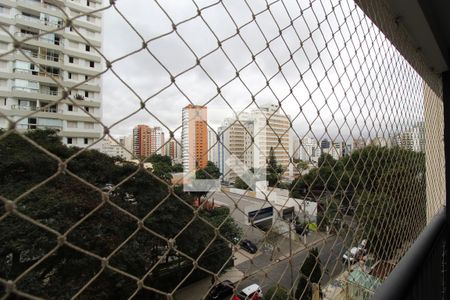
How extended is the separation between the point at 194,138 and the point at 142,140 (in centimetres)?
9

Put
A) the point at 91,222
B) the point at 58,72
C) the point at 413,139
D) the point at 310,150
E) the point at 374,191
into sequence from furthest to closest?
the point at 413,139
the point at 91,222
the point at 374,191
the point at 310,150
the point at 58,72

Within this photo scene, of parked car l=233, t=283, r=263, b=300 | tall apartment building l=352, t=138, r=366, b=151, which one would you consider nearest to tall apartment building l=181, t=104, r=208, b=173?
parked car l=233, t=283, r=263, b=300

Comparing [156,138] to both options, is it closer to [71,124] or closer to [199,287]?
[71,124]

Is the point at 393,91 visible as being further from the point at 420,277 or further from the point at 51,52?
the point at 51,52

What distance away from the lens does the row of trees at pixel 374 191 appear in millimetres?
647

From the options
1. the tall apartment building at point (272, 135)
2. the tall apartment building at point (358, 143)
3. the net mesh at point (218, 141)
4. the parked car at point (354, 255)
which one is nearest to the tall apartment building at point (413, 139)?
the net mesh at point (218, 141)

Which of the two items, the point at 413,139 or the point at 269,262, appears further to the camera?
the point at 413,139

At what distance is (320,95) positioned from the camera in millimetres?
576

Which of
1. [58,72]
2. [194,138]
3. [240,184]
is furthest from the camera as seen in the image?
[240,184]

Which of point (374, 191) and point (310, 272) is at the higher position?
point (374, 191)

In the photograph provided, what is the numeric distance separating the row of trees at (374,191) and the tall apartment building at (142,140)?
1.09 ft

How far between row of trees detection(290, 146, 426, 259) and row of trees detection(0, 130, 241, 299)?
0.25 m

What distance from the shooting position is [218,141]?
0.41 metres

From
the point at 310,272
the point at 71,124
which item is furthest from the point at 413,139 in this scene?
the point at 71,124
